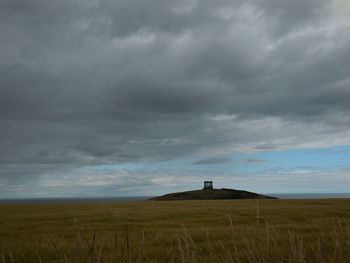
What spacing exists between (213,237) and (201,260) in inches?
140

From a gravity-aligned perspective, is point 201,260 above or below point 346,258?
below

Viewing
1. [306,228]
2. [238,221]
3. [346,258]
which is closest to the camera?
[346,258]

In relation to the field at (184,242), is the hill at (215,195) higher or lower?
lower

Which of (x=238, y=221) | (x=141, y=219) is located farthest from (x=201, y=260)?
(x=141, y=219)

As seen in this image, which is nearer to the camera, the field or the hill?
the field

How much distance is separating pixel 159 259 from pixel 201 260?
37.5 inches

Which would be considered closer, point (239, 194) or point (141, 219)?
point (141, 219)

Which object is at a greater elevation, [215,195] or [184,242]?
[184,242]

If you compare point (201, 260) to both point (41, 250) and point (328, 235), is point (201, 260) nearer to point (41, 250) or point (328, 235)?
point (41, 250)

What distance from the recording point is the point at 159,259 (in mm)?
6430

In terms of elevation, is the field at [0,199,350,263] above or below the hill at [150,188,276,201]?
above

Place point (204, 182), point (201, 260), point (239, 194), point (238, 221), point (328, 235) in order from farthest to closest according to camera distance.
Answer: point (204, 182), point (239, 194), point (238, 221), point (328, 235), point (201, 260)

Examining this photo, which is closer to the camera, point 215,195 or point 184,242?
point 184,242

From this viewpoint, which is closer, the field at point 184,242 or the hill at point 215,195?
the field at point 184,242
